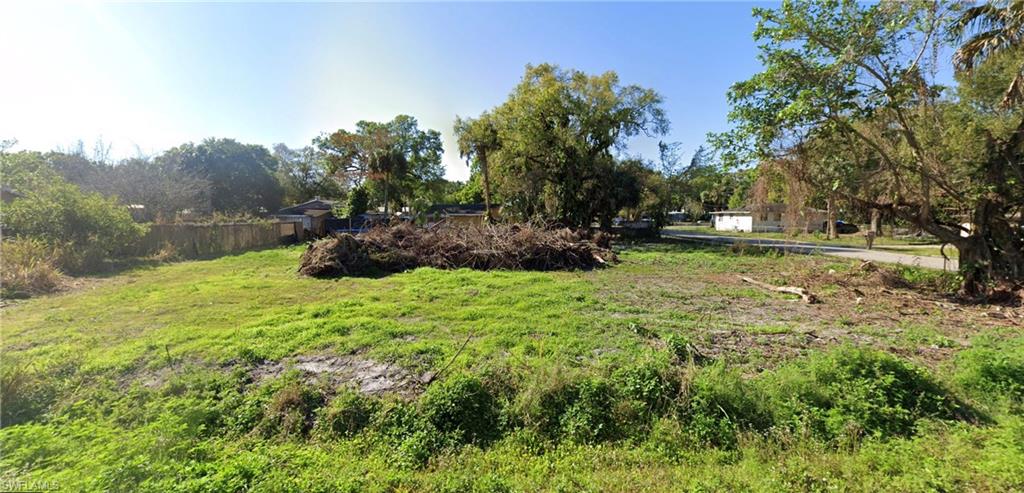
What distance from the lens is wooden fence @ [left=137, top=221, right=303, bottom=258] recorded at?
53.8 ft

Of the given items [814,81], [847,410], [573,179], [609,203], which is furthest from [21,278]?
[609,203]

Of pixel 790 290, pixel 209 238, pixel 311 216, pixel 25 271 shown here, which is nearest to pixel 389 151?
pixel 311 216

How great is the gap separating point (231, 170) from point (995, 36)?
44177 millimetres

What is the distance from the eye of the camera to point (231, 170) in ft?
112

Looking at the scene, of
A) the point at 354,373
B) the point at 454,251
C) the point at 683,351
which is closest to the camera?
the point at 354,373

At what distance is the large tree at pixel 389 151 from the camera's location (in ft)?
108

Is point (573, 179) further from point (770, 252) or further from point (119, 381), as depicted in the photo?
point (119, 381)

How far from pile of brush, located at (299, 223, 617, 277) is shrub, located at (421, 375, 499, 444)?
9.37m

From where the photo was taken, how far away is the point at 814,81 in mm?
8539

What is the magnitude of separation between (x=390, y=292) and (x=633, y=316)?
18.6 feet

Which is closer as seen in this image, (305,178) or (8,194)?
(8,194)

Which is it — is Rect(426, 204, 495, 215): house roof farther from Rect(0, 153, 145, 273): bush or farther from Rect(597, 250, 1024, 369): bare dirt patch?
Rect(597, 250, 1024, 369): bare dirt patch

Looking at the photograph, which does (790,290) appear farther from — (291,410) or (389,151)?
(389,151)

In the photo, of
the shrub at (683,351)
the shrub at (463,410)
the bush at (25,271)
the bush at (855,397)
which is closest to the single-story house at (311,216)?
the bush at (25,271)
